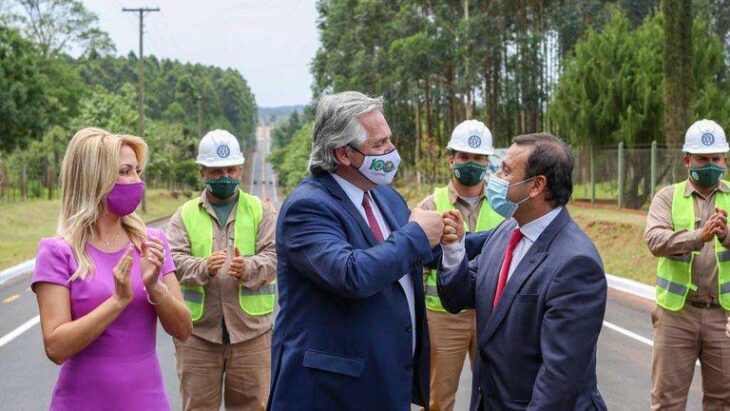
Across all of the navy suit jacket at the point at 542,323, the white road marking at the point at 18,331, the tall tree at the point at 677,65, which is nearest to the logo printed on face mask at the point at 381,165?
the navy suit jacket at the point at 542,323

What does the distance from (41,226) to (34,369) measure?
2277cm

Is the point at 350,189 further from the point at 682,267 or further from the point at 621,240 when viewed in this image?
the point at 621,240

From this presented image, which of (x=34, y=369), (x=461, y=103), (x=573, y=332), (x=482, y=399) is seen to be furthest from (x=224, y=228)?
(x=461, y=103)

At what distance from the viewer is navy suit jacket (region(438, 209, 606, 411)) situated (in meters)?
3.30

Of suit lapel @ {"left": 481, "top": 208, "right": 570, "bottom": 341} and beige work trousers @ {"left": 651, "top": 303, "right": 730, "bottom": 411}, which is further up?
suit lapel @ {"left": 481, "top": 208, "right": 570, "bottom": 341}

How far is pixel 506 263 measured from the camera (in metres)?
3.68

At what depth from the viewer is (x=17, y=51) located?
118 feet

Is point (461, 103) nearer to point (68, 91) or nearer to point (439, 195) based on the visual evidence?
point (68, 91)

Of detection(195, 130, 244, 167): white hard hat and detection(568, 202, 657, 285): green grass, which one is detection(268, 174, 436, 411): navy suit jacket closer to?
detection(195, 130, 244, 167): white hard hat

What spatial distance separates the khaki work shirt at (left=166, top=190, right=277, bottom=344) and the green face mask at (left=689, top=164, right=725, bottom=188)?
2710 millimetres

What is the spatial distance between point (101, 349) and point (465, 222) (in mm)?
3315

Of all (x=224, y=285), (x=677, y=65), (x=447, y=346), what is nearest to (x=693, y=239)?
(x=447, y=346)

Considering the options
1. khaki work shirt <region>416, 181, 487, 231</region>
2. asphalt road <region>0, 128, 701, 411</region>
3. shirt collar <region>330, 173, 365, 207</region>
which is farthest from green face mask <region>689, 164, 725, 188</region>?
shirt collar <region>330, 173, 365, 207</region>

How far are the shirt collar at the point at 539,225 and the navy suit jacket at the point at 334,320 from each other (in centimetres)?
51
